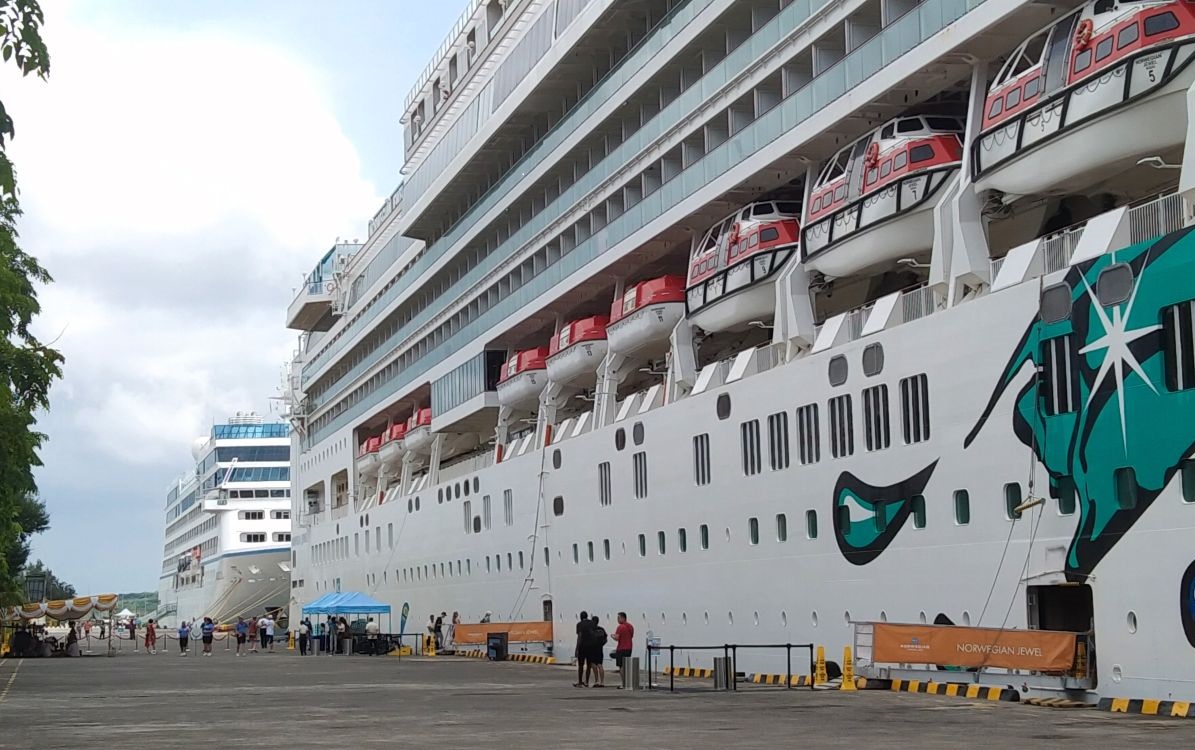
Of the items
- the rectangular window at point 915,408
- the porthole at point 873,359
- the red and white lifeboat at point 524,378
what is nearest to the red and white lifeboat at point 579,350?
the red and white lifeboat at point 524,378

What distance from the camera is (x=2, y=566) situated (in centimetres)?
3653

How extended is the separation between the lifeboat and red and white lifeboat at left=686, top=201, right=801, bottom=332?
655 centimetres

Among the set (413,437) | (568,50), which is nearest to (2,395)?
(568,50)

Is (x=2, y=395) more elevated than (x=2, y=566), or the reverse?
(x=2, y=395)

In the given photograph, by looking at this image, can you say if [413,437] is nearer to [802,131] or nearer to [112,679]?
[112,679]

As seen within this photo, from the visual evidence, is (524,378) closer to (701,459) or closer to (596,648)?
(701,459)

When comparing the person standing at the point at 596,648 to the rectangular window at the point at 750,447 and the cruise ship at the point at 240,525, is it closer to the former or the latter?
the rectangular window at the point at 750,447

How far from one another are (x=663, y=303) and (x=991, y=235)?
9.47 metres

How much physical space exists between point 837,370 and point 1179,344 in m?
7.66

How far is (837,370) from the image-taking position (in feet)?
79.6

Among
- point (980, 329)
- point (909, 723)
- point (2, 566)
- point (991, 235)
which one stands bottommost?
point (909, 723)

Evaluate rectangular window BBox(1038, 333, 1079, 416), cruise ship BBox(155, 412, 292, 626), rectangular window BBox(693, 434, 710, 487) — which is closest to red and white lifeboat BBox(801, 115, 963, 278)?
rectangular window BBox(693, 434, 710, 487)

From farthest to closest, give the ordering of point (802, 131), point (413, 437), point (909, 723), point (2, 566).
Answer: point (413, 437), point (2, 566), point (802, 131), point (909, 723)

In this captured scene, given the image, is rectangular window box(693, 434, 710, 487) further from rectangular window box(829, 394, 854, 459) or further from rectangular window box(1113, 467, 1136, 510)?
rectangular window box(1113, 467, 1136, 510)
